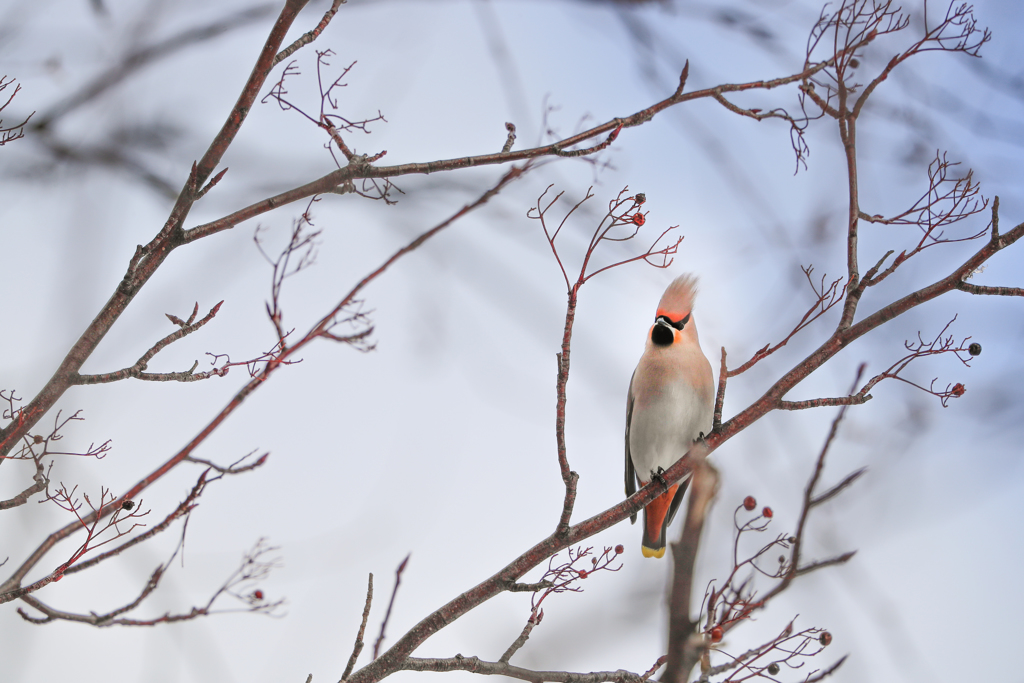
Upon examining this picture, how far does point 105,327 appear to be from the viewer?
125cm

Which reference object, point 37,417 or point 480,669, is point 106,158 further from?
point 480,669

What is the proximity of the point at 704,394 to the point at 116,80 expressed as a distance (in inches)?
85.2

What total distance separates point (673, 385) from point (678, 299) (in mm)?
337

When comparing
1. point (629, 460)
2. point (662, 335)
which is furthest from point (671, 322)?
point (629, 460)

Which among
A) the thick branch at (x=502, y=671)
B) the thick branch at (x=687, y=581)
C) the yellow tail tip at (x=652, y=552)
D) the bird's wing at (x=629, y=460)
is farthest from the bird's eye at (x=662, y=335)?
the thick branch at (x=502, y=671)

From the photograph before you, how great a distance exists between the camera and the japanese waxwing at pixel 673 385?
2795 mm

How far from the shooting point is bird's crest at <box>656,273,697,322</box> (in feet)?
9.27

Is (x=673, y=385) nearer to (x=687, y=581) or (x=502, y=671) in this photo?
(x=687, y=581)

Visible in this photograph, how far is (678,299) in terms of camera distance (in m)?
2.84

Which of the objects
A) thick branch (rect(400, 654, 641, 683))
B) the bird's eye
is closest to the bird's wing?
the bird's eye

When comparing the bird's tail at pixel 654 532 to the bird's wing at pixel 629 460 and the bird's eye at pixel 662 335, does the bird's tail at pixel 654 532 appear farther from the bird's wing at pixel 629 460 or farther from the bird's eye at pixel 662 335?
the bird's eye at pixel 662 335

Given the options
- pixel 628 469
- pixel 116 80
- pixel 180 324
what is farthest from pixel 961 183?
pixel 628 469

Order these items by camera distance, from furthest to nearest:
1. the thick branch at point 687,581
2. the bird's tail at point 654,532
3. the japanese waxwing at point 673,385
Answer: the bird's tail at point 654,532
the japanese waxwing at point 673,385
the thick branch at point 687,581

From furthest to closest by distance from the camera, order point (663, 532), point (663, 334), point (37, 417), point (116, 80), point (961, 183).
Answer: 1. point (663, 532)
2. point (663, 334)
3. point (116, 80)
4. point (961, 183)
5. point (37, 417)
